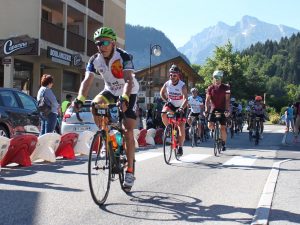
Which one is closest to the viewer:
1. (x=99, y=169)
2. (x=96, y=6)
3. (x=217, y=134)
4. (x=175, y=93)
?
(x=99, y=169)

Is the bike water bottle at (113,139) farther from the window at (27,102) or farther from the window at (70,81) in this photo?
the window at (70,81)

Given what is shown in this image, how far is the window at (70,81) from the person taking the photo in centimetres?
3331

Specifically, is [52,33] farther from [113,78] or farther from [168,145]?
[113,78]

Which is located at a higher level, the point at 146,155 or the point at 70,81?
the point at 70,81

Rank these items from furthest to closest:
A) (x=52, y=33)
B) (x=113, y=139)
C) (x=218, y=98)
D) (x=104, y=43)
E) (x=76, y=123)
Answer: (x=52, y=33)
(x=76, y=123)
(x=218, y=98)
(x=113, y=139)
(x=104, y=43)

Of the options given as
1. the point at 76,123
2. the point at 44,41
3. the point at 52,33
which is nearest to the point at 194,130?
the point at 76,123

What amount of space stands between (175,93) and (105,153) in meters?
5.60

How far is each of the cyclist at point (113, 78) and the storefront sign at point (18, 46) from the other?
1542 centimetres

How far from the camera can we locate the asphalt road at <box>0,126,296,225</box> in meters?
5.60

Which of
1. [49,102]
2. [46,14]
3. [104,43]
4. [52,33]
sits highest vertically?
[46,14]

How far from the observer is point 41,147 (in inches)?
422

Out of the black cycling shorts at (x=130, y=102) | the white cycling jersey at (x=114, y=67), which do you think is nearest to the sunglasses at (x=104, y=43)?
the white cycling jersey at (x=114, y=67)

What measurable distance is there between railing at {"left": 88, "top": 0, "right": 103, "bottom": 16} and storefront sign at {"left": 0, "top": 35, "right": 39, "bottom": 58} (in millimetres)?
11435

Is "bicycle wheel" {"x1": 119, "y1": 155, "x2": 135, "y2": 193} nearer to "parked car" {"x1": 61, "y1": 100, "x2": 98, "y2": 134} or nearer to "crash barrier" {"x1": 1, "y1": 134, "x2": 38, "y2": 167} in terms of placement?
"crash barrier" {"x1": 1, "y1": 134, "x2": 38, "y2": 167}
